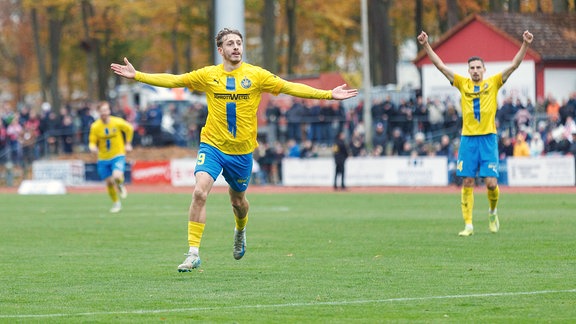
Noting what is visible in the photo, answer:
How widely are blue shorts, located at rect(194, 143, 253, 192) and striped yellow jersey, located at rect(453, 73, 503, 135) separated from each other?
521cm

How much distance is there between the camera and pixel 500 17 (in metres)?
46.5

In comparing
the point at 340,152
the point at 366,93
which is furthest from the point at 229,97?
the point at 366,93

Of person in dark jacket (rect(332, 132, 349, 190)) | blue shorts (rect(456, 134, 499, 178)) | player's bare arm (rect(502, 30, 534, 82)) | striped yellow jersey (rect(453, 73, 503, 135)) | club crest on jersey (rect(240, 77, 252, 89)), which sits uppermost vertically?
player's bare arm (rect(502, 30, 534, 82))

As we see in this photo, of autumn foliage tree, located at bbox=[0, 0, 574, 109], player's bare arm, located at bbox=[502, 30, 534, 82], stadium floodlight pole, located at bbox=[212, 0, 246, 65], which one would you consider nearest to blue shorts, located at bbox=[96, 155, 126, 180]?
player's bare arm, located at bbox=[502, 30, 534, 82]

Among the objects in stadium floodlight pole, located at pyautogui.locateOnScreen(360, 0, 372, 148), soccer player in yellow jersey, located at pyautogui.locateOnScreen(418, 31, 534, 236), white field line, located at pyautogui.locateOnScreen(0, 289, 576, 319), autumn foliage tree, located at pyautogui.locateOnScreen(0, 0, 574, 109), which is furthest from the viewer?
autumn foliage tree, located at pyautogui.locateOnScreen(0, 0, 574, 109)

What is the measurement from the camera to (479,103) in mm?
17641

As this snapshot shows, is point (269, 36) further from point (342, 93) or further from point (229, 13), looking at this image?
point (342, 93)

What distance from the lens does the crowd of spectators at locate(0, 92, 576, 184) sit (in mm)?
37625

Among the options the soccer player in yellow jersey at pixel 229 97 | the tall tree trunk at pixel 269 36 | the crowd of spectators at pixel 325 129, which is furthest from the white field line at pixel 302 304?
the tall tree trunk at pixel 269 36

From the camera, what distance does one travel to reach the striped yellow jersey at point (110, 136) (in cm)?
2650

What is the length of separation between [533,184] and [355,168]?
6.35 metres

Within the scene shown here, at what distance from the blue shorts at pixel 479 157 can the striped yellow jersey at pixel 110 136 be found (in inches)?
414

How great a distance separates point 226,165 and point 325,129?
30.9m

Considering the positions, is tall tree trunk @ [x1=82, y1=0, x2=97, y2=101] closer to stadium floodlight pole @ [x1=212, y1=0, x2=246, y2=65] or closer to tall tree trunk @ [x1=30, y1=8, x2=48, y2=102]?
tall tree trunk @ [x1=30, y1=8, x2=48, y2=102]
